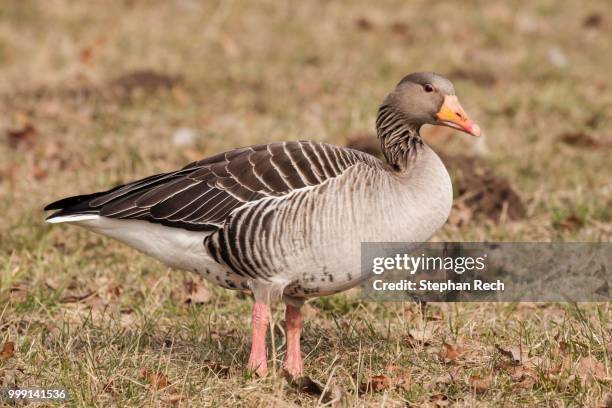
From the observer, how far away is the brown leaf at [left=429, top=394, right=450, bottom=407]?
496 cm

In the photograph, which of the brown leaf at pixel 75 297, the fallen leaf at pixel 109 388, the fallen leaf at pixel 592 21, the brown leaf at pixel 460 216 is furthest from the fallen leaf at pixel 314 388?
the fallen leaf at pixel 592 21

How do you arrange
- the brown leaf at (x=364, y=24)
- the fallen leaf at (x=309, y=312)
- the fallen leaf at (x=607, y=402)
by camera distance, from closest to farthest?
the fallen leaf at (x=607, y=402) → the fallen leaf at (x=309, y=312) → the brown leaf at (x=364, y=24)

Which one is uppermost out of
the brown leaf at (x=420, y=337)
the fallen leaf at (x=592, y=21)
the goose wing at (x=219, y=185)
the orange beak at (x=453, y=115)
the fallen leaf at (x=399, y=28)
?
the fallen leaf at (x=592, y=21)

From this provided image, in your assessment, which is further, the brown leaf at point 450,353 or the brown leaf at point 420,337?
the brown leaf at point 420,337

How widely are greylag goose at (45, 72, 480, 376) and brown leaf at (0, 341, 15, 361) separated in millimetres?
764

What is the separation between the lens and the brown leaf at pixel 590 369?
197 inches

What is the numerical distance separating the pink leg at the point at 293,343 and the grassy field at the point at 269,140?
0.34ft

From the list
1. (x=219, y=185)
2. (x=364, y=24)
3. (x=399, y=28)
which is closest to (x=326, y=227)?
(x=219, y=185)

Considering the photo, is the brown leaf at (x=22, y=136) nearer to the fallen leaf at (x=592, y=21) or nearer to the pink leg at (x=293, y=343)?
the pink leg at (x=293, y=343)

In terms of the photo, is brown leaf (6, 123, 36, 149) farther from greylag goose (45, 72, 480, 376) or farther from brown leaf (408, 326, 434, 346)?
brown leaf (408, 326, 434, 346)

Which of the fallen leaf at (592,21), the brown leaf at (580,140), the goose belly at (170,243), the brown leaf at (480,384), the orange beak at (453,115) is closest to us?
the brown leaf at (480,384)

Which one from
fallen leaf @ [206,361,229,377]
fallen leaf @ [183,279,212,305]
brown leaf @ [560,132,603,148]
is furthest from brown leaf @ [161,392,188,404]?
brown leaf @ [560,132,603,148]

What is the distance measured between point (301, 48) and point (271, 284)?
8913 millimetres

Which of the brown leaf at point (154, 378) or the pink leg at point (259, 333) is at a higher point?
the pink leg at point (259, 333)
